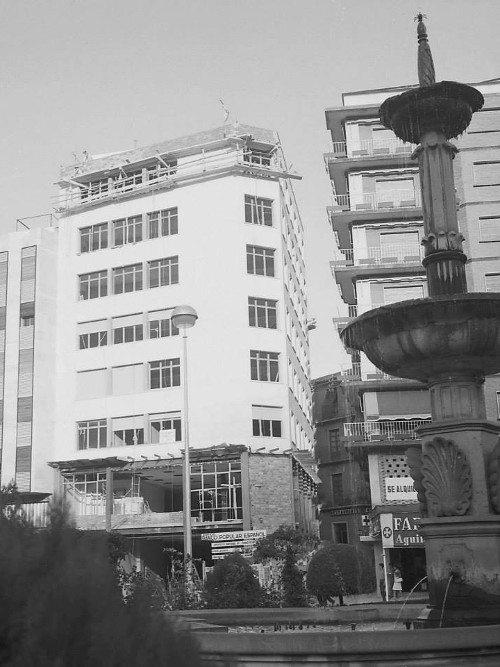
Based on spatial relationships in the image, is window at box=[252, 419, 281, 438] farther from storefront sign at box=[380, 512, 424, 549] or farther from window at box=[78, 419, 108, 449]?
storefront sign at box=[380, 512, 424, 549]

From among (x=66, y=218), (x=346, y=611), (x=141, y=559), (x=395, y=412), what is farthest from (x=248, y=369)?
(x=346, y=611)

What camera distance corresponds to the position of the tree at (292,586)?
15562mm

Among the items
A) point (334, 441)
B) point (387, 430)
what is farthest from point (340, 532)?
point (387, 430)

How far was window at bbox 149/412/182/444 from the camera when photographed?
43062 millimetres

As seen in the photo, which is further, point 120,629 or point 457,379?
point 457,379

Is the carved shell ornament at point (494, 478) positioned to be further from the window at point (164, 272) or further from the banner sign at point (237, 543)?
the window at point (164, 272)

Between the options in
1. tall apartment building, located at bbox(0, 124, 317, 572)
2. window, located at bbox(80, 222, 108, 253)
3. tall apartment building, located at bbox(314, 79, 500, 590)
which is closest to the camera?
tall apartment building, located at bbox(314, 79, 500, 590)

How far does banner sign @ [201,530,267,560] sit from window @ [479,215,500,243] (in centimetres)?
1794

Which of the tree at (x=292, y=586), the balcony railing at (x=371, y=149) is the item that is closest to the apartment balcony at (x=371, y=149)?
the balcony railing at (x=371, y=149)

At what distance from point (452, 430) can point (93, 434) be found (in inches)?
1457

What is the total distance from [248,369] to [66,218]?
1507cm

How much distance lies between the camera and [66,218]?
5034 centimetres

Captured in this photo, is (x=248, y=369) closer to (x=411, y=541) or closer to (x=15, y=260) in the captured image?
(x=411, y=541)

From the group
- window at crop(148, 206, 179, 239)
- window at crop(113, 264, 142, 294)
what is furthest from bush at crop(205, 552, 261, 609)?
window at crop(148, 206, 179, 239)
